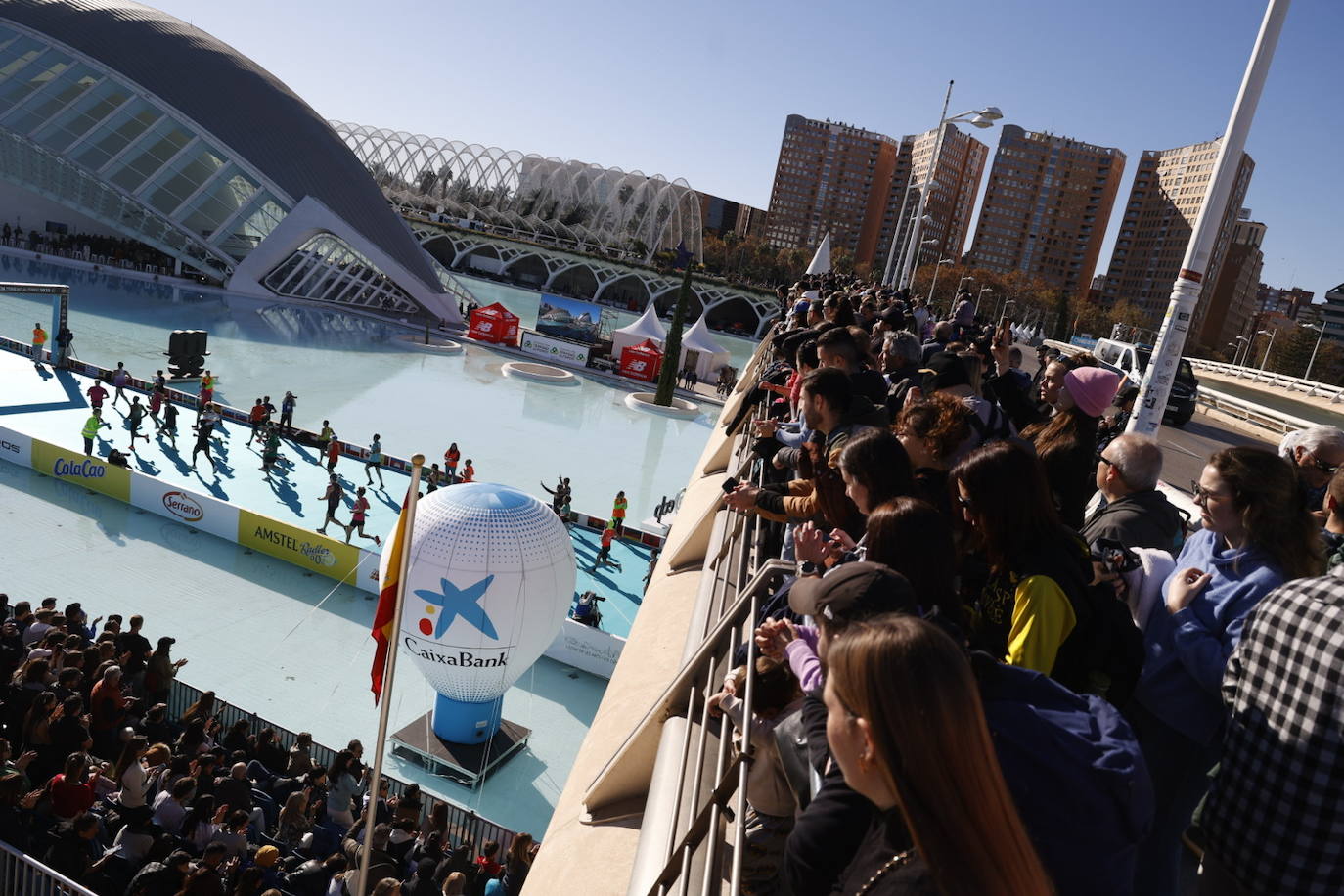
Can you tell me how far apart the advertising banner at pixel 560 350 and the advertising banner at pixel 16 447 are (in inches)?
880

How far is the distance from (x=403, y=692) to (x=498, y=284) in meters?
57.0

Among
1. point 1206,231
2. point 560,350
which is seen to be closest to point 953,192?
point 560,350

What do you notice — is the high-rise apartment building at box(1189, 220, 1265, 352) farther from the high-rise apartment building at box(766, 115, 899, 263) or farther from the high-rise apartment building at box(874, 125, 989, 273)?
the high-rise apartment building at box(766, 115, 899, 263)

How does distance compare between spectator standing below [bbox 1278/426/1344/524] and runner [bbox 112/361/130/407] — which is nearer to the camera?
spectator standing below [bbox 1278/426/1344/524]

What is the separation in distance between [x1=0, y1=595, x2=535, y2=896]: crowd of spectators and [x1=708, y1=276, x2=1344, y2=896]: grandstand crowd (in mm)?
3129

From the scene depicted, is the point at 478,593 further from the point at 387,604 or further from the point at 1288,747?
the point at 1288,747

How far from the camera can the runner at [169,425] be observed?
1945 cm

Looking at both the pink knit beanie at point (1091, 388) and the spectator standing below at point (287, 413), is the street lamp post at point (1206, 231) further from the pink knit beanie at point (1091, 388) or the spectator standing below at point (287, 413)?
the spectator standing below at point (287, 413)

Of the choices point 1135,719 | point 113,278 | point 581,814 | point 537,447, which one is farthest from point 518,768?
point 113,278

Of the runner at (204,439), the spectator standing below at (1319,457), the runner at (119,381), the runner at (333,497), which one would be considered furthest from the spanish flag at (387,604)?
the runner at (119,381)

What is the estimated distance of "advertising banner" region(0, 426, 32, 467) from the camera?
17.0 meters

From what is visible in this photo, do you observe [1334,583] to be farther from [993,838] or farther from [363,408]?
[363,408]

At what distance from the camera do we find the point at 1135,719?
2521mm

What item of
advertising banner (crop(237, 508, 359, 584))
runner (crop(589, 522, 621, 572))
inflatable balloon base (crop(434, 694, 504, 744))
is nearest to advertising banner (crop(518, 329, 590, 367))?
runner (crop(589, 522, 621, 572))
